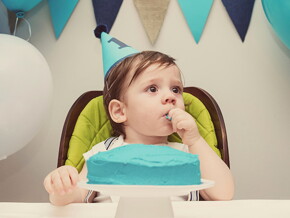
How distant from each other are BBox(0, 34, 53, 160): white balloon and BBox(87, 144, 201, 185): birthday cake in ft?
2.24

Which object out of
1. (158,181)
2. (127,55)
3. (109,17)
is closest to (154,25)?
(109,17)

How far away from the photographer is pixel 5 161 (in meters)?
1.84

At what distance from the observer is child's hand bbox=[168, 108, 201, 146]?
103 cm

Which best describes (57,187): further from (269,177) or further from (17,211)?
(269,177)

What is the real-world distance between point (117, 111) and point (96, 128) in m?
0.14

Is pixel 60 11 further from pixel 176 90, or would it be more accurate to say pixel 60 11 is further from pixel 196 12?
pixel 176 90

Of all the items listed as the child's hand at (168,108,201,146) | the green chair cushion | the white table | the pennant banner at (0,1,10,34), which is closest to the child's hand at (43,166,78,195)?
the white table

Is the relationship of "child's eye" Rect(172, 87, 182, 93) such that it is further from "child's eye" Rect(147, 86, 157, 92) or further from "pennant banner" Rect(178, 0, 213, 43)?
"pennant banner" Rect(178, 0, 213, 43)

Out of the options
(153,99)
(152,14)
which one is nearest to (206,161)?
(153,99)

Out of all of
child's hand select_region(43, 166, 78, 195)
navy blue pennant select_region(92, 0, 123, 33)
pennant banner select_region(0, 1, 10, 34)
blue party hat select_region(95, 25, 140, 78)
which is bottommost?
child's hand select_region(43, 166, 78, 195)

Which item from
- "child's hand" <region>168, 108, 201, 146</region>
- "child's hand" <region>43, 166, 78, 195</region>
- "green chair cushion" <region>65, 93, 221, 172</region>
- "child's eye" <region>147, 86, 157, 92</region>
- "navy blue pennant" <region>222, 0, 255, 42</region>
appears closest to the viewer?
"child's hand" <region>43, 166, 78, 195</region>

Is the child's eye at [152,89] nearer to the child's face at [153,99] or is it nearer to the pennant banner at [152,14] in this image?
the child's face at [153,99]

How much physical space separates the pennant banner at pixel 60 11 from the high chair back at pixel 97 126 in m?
0.50

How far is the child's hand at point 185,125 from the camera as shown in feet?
3.37
